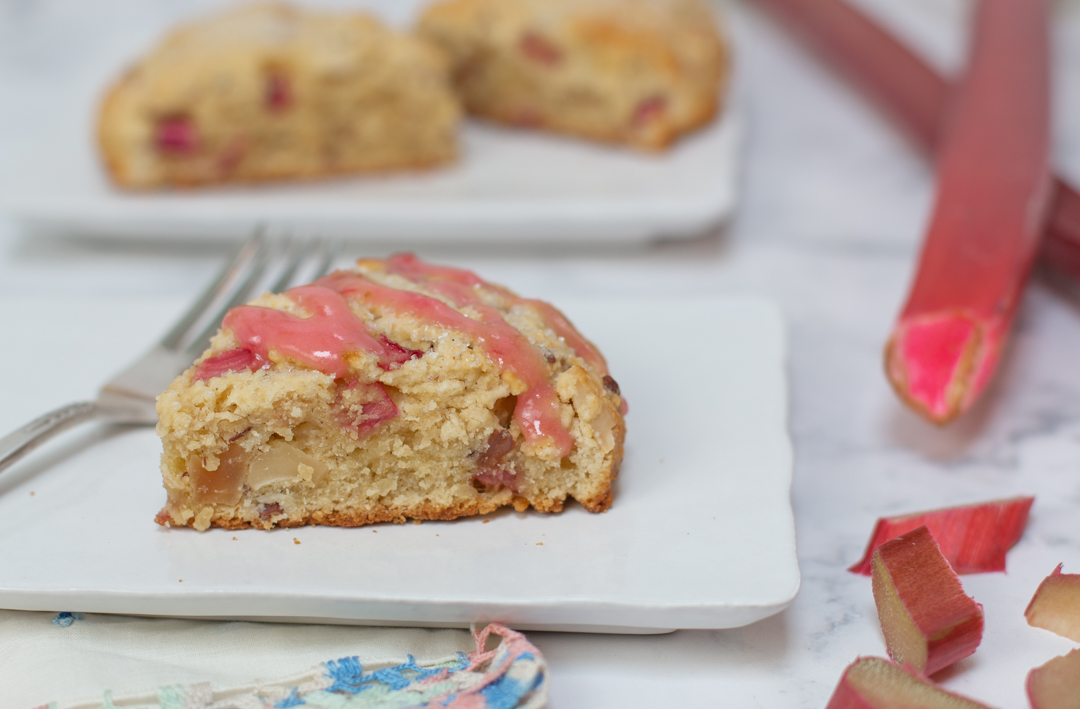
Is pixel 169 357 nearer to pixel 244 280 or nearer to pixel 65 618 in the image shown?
pixel 244 280

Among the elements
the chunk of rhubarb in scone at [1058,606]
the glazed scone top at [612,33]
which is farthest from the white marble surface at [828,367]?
the glazed scone top at [612,33]

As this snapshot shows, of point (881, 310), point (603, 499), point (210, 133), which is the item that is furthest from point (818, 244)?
point (210, 133)

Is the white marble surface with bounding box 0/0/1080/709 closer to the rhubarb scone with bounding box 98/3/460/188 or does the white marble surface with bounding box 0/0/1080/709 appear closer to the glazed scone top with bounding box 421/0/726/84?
the rhubarb scone with bounding box 98/3/460/188

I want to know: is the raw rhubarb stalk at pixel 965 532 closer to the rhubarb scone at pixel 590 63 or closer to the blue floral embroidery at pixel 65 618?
the blue floral embroidery at pixel 65 618

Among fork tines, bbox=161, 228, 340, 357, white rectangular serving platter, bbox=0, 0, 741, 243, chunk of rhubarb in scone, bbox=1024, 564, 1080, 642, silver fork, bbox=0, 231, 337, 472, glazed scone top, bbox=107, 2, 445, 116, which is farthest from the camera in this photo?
glazed scone top, bbox=107, 2, 445, 116

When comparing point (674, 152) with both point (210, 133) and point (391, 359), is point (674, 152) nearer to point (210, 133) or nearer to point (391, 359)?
point (210, 133)

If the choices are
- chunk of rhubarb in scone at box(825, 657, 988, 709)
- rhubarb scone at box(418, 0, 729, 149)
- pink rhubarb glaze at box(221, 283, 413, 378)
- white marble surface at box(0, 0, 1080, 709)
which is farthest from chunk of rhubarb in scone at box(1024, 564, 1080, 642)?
rhubarb scone at box(418, 0, 729, 149)
